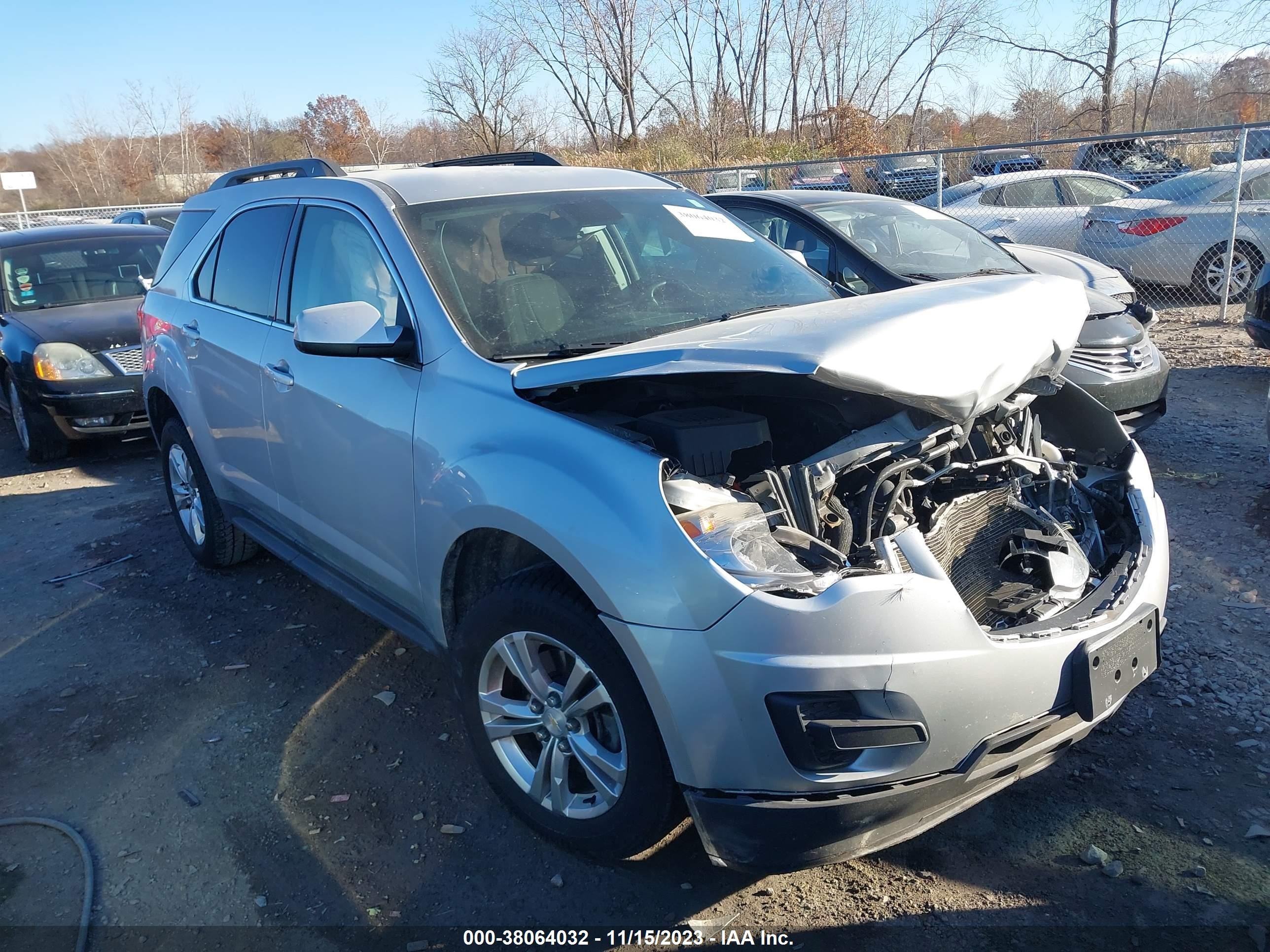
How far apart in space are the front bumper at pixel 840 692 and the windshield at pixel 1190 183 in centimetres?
985

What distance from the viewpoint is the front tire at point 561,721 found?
2379 millimetres

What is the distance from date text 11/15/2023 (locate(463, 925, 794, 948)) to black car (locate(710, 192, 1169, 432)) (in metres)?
3.79

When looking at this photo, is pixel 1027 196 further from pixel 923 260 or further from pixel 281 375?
pixel 281 375

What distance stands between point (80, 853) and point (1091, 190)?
13063 mm

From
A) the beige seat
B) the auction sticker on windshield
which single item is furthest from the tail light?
the beige seat

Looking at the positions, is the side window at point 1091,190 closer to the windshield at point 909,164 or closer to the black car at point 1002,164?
the black car at point 1002,164

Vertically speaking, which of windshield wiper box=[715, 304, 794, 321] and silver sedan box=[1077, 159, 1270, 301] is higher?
windshield wiper box=[715, 304, 794, 321]

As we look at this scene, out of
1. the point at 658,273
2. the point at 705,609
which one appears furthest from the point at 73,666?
the point at 705,609

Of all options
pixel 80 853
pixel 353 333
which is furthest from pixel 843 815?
pixel 80 853

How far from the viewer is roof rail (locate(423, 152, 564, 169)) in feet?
14.5

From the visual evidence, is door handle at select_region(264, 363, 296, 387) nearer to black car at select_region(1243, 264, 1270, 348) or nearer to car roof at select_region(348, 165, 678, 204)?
car roof at select_region(348, 165, 678, 204)

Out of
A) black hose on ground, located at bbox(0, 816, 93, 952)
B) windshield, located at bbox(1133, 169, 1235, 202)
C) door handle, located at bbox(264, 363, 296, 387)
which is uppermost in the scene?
windshield, located at bbox(1133, 169, 1235, 202)

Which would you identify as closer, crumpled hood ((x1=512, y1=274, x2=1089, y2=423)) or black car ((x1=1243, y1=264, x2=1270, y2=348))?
crumpled hood ((x1=512, y1=274, x2=1089, y2=423))

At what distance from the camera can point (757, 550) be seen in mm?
2291
